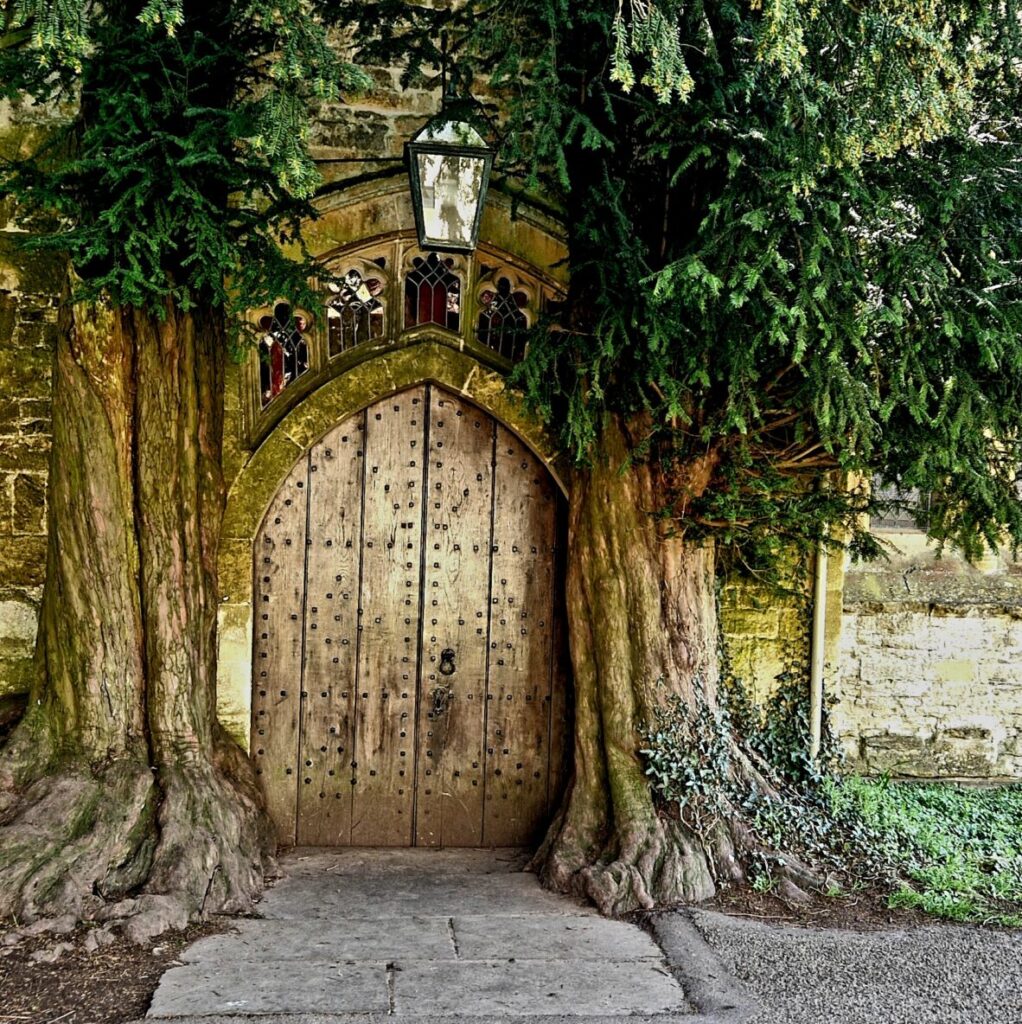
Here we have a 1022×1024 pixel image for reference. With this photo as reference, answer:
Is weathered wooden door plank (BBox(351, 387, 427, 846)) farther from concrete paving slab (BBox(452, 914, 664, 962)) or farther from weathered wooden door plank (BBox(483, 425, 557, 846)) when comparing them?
concrete paving slab (BBox(452, 914, 664, 962))

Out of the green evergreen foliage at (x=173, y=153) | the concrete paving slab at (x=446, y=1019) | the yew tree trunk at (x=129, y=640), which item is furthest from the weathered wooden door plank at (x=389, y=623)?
the concrete paving slab at (x=446, y=1019)

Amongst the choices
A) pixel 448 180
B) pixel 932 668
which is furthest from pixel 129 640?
pixel 932 668

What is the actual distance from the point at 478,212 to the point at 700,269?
1.04 meters

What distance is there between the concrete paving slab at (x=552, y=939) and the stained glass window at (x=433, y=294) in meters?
2.94

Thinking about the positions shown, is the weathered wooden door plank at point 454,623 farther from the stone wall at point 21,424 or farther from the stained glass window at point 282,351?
the stone wall at point 21,424

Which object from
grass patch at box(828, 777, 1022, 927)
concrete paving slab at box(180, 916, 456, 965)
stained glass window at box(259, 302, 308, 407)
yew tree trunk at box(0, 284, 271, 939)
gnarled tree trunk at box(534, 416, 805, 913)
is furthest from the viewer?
stained glass window at box(259, 302, 308, 407)

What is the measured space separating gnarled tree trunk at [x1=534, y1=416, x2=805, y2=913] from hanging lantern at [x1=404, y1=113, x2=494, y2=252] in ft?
4.07

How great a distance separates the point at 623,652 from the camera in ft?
18.0

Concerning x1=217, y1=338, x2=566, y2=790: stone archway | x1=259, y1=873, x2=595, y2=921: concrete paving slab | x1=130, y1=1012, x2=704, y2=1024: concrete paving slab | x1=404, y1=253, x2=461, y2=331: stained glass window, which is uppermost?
x1=404, y1=253, x2=461, y2=331: stained glass window

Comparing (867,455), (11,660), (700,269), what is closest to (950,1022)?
(867,455)

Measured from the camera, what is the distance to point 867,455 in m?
4.71

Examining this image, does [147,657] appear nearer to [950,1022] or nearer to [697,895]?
[697,895]

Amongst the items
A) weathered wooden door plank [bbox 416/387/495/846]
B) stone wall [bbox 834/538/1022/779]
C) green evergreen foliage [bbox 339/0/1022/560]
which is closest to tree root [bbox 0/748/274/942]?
weathered wooden door plank [bbox 416/387/495/846]

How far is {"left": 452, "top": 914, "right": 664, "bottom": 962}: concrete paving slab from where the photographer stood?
14.7ft
